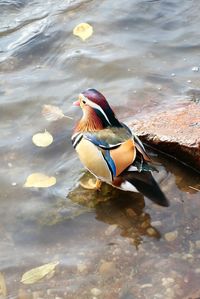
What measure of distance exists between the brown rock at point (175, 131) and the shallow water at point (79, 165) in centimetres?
12

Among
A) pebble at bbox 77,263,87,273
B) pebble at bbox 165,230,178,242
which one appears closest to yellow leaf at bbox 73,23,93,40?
pebble at bbox 165,230,178,242

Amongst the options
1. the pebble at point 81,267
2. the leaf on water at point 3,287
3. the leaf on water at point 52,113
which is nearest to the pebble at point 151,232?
the pebble at point 81,267

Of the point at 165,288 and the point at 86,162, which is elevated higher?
the point at 86,162

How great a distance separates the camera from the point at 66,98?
5.46 m

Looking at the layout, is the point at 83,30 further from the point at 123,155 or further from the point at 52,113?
the point at 123,155

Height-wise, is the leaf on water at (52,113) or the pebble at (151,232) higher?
the leaf on water at (52,113)

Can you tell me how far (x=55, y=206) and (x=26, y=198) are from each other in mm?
240

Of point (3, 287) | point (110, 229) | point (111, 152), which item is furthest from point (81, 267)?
point (111, 152)

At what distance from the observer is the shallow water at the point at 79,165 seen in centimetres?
376

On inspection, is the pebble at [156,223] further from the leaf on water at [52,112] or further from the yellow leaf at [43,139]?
the leaf on water at [52,112]

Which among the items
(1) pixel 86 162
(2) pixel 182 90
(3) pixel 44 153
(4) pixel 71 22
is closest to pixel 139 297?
(1) pixel 86 162

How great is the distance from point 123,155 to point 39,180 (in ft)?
2.92

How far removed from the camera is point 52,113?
5.27m

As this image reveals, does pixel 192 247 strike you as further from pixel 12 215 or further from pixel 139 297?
pixel 12 215
